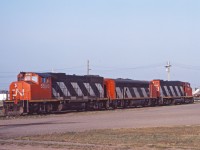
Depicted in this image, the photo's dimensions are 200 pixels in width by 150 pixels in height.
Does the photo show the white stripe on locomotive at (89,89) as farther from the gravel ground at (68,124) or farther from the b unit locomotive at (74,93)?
the gravel ground at (68,124)

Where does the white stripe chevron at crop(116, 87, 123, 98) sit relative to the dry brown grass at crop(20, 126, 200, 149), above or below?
above

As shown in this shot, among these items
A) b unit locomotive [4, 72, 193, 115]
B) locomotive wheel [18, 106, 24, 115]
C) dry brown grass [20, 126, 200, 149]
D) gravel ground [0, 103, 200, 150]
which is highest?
b unit locomotive [4, 72, 193, 115]

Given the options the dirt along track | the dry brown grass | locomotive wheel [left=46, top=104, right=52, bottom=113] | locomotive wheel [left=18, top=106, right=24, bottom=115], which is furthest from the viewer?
locomotive wheel [left=46, top=104, right=52, bottom=113]

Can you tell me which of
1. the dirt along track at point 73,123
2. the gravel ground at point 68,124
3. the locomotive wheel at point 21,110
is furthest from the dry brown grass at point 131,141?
the locomotive wheel at point 21,110

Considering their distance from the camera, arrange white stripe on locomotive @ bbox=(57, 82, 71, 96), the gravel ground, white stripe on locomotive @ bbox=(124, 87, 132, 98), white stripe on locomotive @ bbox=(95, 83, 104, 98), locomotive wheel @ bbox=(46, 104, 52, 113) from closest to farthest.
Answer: the gravel ground → locomotive wheel @ bbox=(46, 104, 52, 113) → white stripe on locomotive @ bbox=(57, 82, 71, 96) → white stripe on locomotive @ bbox=(95, 83, 104, 98) → white stripe on locomotive @ bbox=(124, 87, 132, 98)

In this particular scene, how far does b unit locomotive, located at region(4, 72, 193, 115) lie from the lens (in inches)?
1404

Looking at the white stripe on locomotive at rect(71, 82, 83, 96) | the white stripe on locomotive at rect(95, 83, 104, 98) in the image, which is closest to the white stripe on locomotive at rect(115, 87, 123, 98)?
the white stripe on locomotive at rect(95, 83, 104, 98)

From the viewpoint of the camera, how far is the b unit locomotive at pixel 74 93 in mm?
35656

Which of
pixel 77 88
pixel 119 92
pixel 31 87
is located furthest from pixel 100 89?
pixel 31 87

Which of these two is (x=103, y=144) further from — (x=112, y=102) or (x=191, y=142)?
(x=112, y=102)

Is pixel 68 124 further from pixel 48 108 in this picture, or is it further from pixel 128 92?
pixel 128 92

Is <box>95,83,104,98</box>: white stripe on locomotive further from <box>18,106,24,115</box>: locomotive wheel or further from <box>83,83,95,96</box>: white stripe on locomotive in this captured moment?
Answer: <box>18,106,24,115</box>: locomotive wheel

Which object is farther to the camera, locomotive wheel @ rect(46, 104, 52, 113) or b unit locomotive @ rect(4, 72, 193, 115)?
locomotive wheel @ rect(46, 104, 52, 113)

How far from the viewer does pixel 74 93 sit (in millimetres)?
41312
